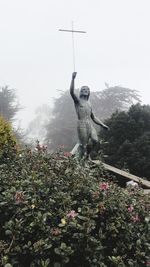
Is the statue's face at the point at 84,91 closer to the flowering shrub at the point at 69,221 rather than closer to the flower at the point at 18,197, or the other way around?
the flowering shrub at the point at 69,221

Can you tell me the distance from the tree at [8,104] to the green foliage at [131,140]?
11557 mm

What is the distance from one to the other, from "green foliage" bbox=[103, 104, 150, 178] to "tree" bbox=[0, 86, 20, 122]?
1156 cm

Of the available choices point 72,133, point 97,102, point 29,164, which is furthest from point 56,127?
point 29,164

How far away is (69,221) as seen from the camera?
2.59 metres

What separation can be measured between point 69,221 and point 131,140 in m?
16.7

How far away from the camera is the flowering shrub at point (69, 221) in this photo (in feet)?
8.20

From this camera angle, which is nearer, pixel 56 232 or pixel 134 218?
pixel 56 232

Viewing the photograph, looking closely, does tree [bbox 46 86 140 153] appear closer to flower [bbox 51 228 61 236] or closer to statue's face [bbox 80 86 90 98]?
statue's face [bbox 80 86 90 98]

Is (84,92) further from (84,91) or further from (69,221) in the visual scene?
(69,221)

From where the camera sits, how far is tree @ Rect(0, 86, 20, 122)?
1152 inches

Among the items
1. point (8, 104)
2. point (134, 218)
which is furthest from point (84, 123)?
point (8, 104)

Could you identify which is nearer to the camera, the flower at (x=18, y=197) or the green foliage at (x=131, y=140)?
the flower at (x=18, y=197)

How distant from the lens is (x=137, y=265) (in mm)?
2668

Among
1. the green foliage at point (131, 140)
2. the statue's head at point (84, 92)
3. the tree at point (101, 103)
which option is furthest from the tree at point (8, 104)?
the statue's head at point (84, 92)
